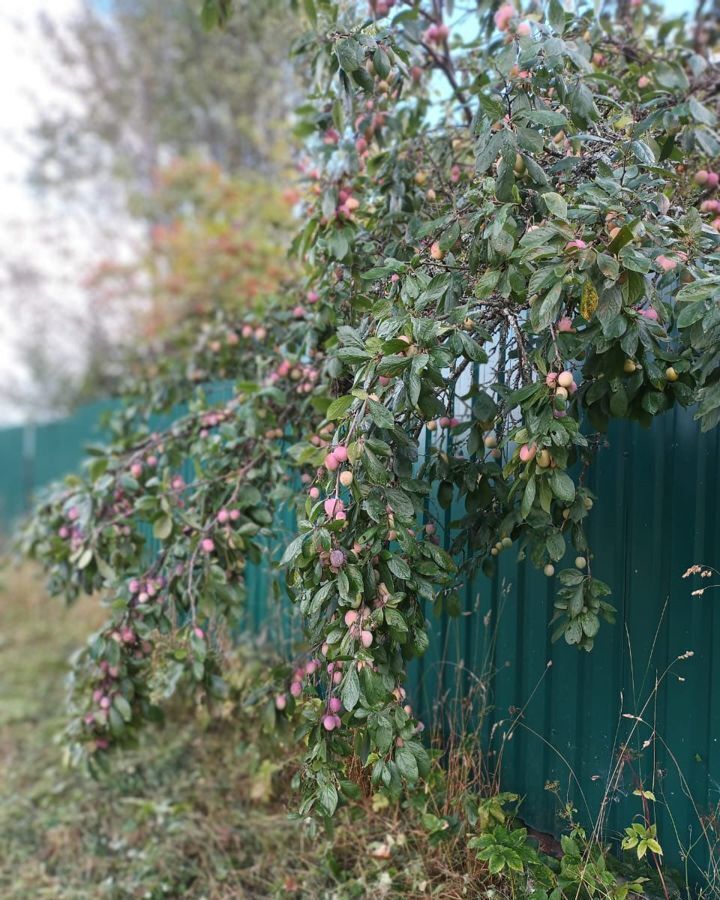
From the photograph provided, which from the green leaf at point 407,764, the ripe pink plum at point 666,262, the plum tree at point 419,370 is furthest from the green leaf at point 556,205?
the green leaf at point 407,764

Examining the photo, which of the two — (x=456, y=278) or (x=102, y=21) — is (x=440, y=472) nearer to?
(x=456, y=278)

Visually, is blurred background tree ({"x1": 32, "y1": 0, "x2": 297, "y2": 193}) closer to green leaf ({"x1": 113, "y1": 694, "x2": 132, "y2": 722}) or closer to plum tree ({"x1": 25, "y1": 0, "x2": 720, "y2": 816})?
plum tree ({"x1": 25, "y1": 0, "x2": 720, "y2": 816})

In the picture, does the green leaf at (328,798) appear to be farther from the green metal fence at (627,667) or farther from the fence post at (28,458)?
the fence post at (28,458)

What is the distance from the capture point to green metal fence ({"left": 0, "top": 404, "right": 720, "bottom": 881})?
2.14m

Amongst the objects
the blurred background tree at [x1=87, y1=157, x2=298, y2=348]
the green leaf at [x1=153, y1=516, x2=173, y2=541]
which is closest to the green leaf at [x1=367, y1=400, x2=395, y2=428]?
the green leaf at [x1=153, y1=516, x2=173, y2=541]

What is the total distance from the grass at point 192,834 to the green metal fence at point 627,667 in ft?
1.53

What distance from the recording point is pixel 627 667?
2.31 m

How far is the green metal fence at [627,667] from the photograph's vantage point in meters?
2.14

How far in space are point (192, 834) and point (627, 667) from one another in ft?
6.48

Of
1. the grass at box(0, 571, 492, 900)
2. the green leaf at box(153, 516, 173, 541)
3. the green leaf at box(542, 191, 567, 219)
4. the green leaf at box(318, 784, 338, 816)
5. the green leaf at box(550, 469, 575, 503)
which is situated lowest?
the grass at box(0, 571, 492, 900)

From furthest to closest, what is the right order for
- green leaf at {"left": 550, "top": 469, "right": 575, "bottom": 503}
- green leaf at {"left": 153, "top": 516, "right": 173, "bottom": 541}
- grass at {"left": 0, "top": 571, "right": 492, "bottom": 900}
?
green leaf at {"left": 153, "top": 516, "right": 173, "bottom": 541}, grass at {"left": 0, "top": 571, "right": 492, "bottom": 900}, green leaf at {"left": 550, "top": 469, "right": 575, "bottom": 503}

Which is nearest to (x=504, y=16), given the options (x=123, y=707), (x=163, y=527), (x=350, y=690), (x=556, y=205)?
(x=556, y=205)

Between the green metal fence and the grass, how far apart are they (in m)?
0.47

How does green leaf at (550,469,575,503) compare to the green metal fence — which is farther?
the green metal fence
